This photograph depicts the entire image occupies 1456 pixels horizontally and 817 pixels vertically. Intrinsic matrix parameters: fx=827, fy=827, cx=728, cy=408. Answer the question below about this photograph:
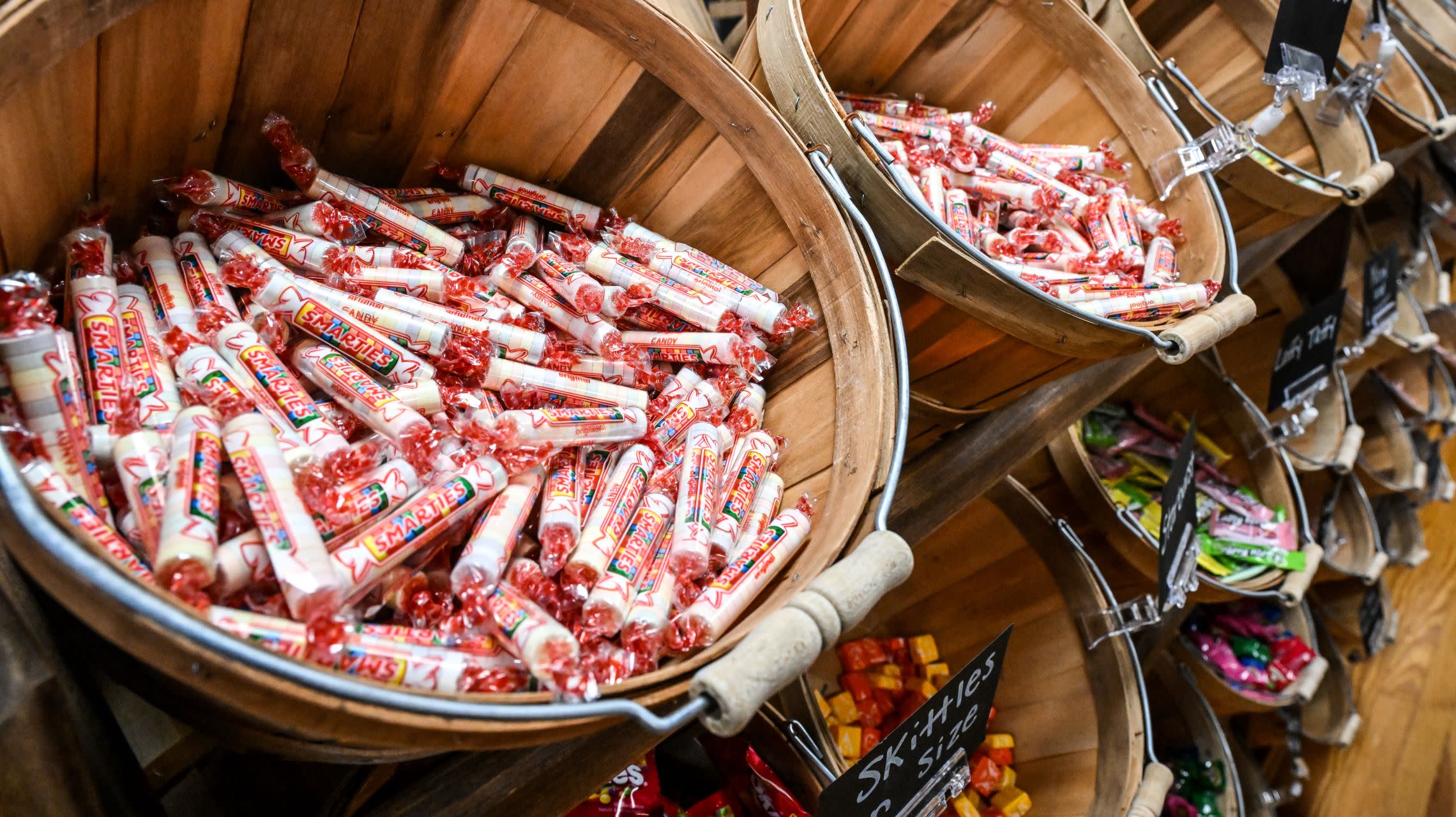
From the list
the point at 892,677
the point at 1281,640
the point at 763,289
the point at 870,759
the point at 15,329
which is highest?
the point at 15,329

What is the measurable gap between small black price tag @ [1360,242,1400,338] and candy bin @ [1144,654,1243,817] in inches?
56.6

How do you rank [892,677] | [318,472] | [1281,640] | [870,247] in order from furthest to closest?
[1281,640], [892,677], [870,247], [318,472]

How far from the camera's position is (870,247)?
123 cm

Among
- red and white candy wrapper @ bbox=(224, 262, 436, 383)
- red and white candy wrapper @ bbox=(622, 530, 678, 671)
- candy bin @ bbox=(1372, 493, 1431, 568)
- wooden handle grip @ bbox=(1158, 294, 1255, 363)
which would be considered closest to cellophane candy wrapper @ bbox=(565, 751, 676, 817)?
red and white candy wrapper @ bbox=(622, 530, 678, 671)

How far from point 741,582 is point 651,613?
14cm

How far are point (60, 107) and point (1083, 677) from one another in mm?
2109

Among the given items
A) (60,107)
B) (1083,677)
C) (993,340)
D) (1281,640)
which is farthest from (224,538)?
(1281,640)

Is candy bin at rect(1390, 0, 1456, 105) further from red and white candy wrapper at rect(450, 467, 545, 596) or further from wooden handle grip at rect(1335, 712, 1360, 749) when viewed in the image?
red and white candy wrapper at rect(450, 467, 545, 596)

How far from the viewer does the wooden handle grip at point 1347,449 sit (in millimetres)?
2836

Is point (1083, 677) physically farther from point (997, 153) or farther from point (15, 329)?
point (15, 329)

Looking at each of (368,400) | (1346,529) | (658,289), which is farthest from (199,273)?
(1346,529)

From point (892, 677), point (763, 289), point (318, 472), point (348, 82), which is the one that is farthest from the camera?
point (892, 677)

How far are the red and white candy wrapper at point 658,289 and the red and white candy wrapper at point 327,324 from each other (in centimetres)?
41

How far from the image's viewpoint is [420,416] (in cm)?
116
